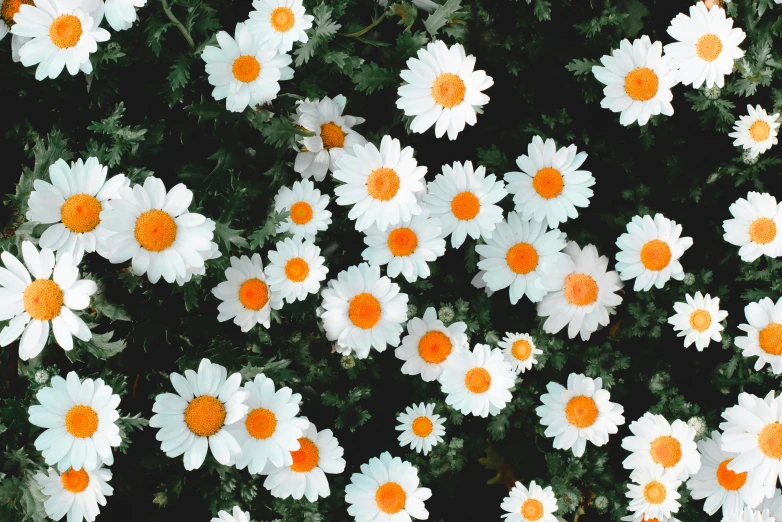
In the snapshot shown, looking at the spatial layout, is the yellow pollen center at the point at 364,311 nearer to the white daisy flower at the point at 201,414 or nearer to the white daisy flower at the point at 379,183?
the white daisy flower at the point at 379,183

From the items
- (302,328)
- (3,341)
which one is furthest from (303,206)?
(3,341)

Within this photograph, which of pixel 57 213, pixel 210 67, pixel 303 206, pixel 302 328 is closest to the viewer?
pixel 57 213

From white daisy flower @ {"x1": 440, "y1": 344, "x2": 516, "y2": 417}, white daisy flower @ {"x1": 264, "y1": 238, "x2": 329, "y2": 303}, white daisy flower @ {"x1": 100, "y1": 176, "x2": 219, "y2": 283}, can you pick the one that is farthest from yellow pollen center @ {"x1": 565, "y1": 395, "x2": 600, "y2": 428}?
white daisy flower @ {"x1": 100, "y1": 176, "x2": 219, "y2": 283}

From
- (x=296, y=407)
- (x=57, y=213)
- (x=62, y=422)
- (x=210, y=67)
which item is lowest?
(x=62, y=422)

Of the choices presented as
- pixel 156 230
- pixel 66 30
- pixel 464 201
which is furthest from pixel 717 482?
pixel 66 30

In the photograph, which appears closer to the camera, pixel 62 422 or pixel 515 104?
pixel 62 422

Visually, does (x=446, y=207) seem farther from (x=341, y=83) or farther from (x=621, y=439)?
(x=621, y=439)

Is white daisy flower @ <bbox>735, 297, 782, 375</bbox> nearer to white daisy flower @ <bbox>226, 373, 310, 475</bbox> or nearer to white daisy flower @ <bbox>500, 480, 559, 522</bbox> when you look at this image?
white daisy flower @ <bbox>500, 480, 559, 522</bbox>

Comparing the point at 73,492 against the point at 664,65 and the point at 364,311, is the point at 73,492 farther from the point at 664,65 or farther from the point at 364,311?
the point at 664,65
